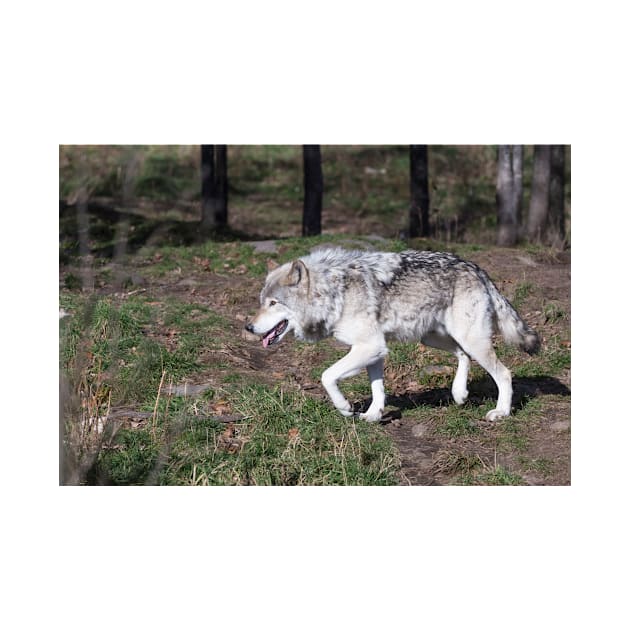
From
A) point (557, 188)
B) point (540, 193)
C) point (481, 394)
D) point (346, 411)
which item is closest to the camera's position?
point (346, 411)

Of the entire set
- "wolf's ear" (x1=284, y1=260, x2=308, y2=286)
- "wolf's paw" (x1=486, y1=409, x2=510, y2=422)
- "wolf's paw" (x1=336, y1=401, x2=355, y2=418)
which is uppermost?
"wolf's ear" (x1=284, y1=260, x2=308, y2=286)

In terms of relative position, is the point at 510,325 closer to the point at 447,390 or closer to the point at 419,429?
the point at 447,390

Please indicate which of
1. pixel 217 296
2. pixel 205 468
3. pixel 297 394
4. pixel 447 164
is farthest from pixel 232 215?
pixel 205 468

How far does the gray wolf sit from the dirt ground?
1.46ft

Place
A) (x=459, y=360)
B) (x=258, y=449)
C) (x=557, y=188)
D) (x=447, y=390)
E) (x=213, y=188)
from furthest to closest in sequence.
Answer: (x=213, y=188) → (x=557, y=188) → (x=447, y=390) → (x=459, y=360) → (x=258, y=449)

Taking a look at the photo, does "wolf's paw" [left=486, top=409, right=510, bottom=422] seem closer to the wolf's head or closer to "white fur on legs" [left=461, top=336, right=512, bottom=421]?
"white fur on legs" [left=461, top=336, right=512, bottom=421]

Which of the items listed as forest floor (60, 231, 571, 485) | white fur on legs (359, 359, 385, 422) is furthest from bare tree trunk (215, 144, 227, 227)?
white fur on legs (359, 359, 385, 422)

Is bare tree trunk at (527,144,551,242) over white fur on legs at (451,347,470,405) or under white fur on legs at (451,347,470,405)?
over

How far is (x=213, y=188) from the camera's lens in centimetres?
1788

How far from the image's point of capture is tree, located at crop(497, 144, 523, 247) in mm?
15945

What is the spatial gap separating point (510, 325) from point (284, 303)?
2.41 metres

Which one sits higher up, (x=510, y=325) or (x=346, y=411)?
(x=510, y=325)

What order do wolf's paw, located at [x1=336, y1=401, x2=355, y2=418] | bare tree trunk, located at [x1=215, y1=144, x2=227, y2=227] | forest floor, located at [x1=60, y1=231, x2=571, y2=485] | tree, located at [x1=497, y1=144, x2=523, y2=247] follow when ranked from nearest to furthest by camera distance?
1. forest floor, located at [x1=60, y1=231, x2=571, y2=485]
2. wolf's paw, located at [x1=336, y1=401, x2=355, y2=418]
3. tree, located at [x1=497, y1=144, x2=523, y2=247]
4. bare tree trunk, located at [x1=215, y1=144, x2=227, y2=227]

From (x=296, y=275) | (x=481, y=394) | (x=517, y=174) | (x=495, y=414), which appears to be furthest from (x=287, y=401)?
(x=517, y=174)
